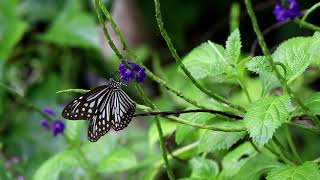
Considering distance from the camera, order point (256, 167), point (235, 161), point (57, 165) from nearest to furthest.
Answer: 1. point (256, 167)
2. point (235, 161)
3. point (57, 165)

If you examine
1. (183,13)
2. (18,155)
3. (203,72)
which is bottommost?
(203,72)

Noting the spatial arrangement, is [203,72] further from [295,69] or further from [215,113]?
[295,69]

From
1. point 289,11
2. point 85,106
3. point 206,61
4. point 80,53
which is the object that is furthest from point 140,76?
point 80,53

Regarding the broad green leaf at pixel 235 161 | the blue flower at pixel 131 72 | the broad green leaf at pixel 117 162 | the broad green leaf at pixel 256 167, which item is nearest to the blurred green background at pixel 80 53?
the broad green leaf at pixel 117 162

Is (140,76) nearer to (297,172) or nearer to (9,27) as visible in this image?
(297,172)

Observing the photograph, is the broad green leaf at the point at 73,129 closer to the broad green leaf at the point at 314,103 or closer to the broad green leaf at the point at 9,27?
the broad green leaf at the point at 314,103

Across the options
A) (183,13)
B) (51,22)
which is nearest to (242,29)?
(183,13)
